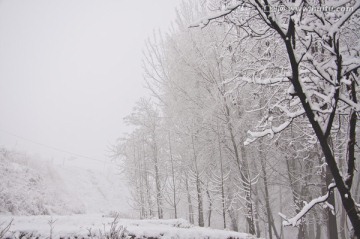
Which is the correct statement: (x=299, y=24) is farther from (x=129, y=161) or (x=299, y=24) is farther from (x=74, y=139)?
(x=74, y=139)

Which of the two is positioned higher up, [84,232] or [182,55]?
[182,55]

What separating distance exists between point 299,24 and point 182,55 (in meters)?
8.13

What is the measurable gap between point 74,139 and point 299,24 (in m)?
109

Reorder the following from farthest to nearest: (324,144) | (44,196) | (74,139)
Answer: (74,139) < (44,196) < (324,144)

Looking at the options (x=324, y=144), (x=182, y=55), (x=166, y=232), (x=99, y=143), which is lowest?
(x=166, y=232)

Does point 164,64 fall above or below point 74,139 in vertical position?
below

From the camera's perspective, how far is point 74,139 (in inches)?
4016

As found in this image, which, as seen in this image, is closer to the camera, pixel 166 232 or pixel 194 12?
pixel 166 232

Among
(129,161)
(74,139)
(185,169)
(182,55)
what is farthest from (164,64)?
(74,139)

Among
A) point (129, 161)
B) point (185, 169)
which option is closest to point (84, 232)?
point (185, 169)

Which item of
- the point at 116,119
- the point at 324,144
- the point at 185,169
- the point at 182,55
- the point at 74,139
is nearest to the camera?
the point at 324,144

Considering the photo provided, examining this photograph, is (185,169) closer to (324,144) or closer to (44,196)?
(324,144)

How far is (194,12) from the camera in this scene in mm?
11336

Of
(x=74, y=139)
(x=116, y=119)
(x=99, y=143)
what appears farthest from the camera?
(x=116, y=119)
